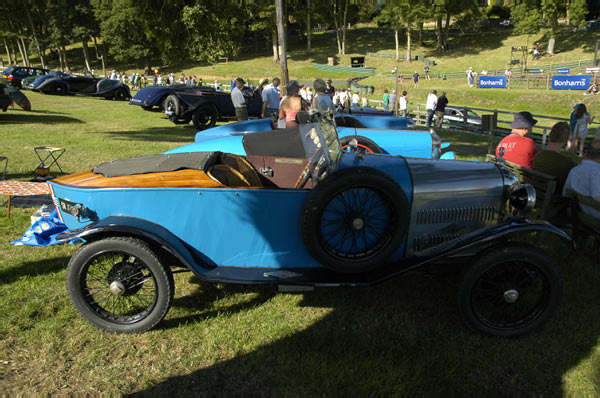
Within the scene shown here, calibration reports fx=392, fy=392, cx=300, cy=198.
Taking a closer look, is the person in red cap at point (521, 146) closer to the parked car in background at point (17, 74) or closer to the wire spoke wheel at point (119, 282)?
the wire spoke wheel at point (119, 282)

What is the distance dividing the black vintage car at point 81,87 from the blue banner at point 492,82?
2951 cm

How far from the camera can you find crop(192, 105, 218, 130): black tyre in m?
13.5

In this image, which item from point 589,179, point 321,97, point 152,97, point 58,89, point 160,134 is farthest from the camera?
point 58,89

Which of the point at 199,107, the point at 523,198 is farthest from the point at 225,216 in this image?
the point at 199,107

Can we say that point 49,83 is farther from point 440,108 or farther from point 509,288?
point 509,288

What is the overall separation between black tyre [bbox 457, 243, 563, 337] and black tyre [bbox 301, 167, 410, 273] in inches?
27.4

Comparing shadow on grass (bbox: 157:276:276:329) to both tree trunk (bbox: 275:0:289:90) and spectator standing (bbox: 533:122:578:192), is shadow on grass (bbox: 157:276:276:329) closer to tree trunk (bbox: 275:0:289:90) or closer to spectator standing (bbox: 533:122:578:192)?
spectator standing (bbox: 533:122:578:192)

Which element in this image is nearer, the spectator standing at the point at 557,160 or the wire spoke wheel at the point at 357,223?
the wire spoke wheel at the point at 357,223

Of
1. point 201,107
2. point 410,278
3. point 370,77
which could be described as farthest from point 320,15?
point 410,278

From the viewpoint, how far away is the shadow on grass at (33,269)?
409 cm

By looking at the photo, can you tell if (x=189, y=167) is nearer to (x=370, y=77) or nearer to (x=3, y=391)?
(x=3, y=391)

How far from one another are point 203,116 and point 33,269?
10.1 m

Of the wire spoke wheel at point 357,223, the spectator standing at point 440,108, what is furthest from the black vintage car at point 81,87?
the wire spoke wheel at point 357,223

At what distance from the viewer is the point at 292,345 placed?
324 cm
